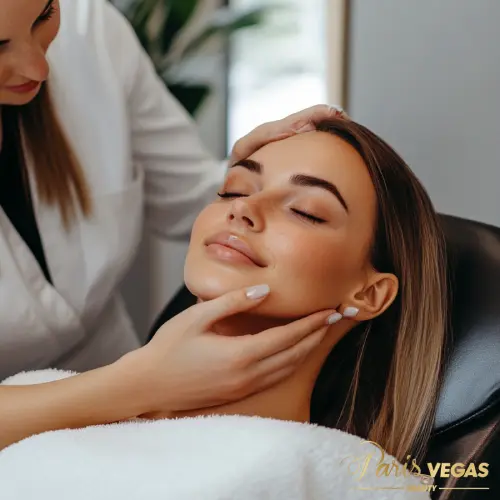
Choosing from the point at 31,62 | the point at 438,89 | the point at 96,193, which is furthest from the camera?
the point at 438,89

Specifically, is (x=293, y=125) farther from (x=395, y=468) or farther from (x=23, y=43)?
(x=395, y=468)

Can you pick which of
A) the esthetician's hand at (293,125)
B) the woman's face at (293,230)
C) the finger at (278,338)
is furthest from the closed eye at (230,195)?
the finger at (278,338)

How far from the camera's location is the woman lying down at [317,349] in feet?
2.75

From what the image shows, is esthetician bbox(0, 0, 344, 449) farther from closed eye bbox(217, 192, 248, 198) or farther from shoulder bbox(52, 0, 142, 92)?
closed eye bbox(217, 192, 248, 198)

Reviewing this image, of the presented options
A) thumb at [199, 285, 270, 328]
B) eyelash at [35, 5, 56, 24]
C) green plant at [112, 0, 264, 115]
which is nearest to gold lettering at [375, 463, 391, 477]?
thumb at [199, 285, 270, 328]

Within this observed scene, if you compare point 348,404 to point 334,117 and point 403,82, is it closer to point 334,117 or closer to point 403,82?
point 334,117

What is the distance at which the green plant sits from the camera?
6.16 ft

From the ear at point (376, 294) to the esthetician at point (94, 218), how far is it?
110 mm

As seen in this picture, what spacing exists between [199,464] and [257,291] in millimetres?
219

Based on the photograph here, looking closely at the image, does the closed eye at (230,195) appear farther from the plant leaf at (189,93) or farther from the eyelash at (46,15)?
the plant leaf at (189,93)

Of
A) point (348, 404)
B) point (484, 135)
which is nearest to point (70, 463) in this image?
point (348, 404)

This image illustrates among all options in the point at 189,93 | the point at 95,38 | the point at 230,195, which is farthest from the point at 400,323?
the point at 189,93

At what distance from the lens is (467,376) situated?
1057 mm

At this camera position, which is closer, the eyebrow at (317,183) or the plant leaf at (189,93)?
the eyebrow at (317,183)
